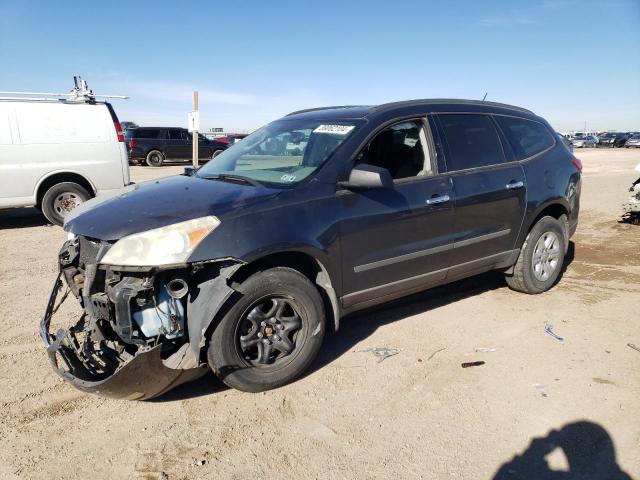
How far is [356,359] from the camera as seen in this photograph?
365cm

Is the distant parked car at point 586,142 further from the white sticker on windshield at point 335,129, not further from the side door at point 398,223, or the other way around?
the white sticker on windshield at point 335,129

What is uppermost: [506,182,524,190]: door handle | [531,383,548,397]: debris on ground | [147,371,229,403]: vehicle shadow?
[506,182,524,190]: door handle

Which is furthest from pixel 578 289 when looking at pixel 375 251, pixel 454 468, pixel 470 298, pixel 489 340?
pixel 454 468

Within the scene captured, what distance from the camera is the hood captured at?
287cm

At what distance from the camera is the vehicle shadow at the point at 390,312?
3.83 meters

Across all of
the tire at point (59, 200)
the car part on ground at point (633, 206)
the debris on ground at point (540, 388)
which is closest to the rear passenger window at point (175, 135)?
the tire at point (59, 200)

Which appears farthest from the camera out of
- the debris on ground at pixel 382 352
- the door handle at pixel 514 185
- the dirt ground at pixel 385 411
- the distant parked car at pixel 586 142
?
the distant parked car at pixel 586 142

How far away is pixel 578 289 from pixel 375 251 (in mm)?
2832

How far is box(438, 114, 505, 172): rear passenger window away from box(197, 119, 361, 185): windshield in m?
0.91

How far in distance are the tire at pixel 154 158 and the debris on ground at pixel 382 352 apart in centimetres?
2038

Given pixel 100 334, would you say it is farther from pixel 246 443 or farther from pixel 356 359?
pixel 356 359

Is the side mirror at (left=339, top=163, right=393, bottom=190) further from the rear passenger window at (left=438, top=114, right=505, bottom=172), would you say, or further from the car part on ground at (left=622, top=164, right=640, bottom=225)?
the car part on ground at (left=622, top=164, right=640, bottom=225)

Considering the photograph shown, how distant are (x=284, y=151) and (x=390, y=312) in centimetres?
172

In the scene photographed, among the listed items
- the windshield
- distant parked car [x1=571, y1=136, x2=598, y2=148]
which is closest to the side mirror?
the windshield
